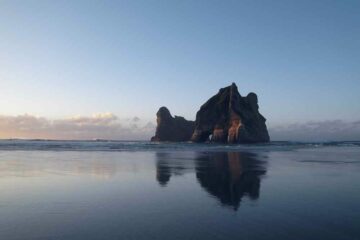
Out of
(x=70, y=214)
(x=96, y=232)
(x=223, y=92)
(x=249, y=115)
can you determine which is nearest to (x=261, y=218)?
(x=96, y=232)

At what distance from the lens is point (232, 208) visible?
33.9ft

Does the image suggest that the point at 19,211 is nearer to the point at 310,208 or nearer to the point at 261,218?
the point at 261,218

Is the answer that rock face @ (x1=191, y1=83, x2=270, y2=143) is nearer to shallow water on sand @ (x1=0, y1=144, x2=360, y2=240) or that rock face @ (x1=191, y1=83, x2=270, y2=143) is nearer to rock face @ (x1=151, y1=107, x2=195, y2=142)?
rock face @ (x1=151, y1=107, x2=195, y2=142)

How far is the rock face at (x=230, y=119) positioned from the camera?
109500 millimetres

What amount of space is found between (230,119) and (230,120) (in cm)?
50

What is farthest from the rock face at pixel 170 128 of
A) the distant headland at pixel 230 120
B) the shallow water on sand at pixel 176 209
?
the shallow water on sand at pixel 176 209

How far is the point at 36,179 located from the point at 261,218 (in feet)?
38.4

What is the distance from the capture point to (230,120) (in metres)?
114

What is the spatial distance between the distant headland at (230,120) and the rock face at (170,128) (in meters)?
21.1

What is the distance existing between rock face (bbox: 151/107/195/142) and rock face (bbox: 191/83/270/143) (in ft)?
73.8

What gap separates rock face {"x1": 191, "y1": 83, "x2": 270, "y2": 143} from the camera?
110m

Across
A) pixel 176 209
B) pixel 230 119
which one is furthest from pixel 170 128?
pixel 176 209

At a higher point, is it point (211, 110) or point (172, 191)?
point (211, 110)

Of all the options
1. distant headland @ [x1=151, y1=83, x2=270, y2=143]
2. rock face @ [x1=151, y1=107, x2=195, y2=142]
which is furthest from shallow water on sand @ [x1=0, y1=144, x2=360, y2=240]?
rock face @ [x1=151, y1=107, x2=195, y2=142]
